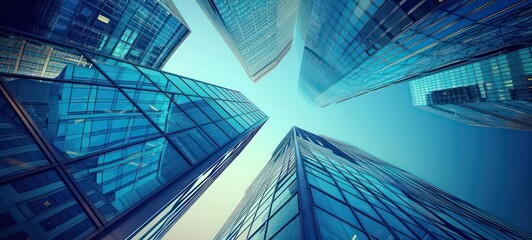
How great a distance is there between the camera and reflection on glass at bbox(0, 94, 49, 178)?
13.2 feet

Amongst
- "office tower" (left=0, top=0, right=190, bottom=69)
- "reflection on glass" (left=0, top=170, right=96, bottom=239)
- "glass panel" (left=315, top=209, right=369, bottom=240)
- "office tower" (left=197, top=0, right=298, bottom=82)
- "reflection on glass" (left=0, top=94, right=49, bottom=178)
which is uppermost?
"office tower" (left=0, top=0, right=190, bottom=69)

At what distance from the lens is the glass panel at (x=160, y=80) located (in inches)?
445

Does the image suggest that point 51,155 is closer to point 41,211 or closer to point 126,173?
point 41,211

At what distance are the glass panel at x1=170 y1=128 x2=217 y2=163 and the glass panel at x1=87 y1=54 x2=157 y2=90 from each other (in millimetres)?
2757

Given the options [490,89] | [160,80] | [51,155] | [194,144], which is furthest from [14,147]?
[490,89]

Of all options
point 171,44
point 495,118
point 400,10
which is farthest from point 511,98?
point 171,44

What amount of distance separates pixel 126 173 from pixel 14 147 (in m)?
2.38

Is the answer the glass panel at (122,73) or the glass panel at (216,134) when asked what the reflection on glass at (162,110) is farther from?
the glass panel at (216,134)

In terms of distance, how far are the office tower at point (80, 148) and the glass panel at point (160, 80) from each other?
149cm

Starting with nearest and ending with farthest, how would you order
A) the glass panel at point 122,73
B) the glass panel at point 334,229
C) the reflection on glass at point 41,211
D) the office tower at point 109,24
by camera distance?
the reflection on glass at point 41,211, the glass panel at point 334,229, the glass panel at point 122,73, the office tower at point 109,24

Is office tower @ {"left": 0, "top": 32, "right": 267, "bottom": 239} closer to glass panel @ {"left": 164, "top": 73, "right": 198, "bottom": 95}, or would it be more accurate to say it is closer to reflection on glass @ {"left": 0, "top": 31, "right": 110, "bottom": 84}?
reflection on glass @ {"left": 0, "top": 31, "right": 110, "bottom": 84}

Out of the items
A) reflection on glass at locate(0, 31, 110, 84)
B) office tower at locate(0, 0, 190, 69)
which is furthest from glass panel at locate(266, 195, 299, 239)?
office tower at locate(0, 0, 190, 69)

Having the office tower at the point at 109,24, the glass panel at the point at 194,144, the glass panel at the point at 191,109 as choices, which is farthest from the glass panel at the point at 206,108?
the office tower at the point at 109,24

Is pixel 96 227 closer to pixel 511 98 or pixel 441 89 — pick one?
pixel 511 98
